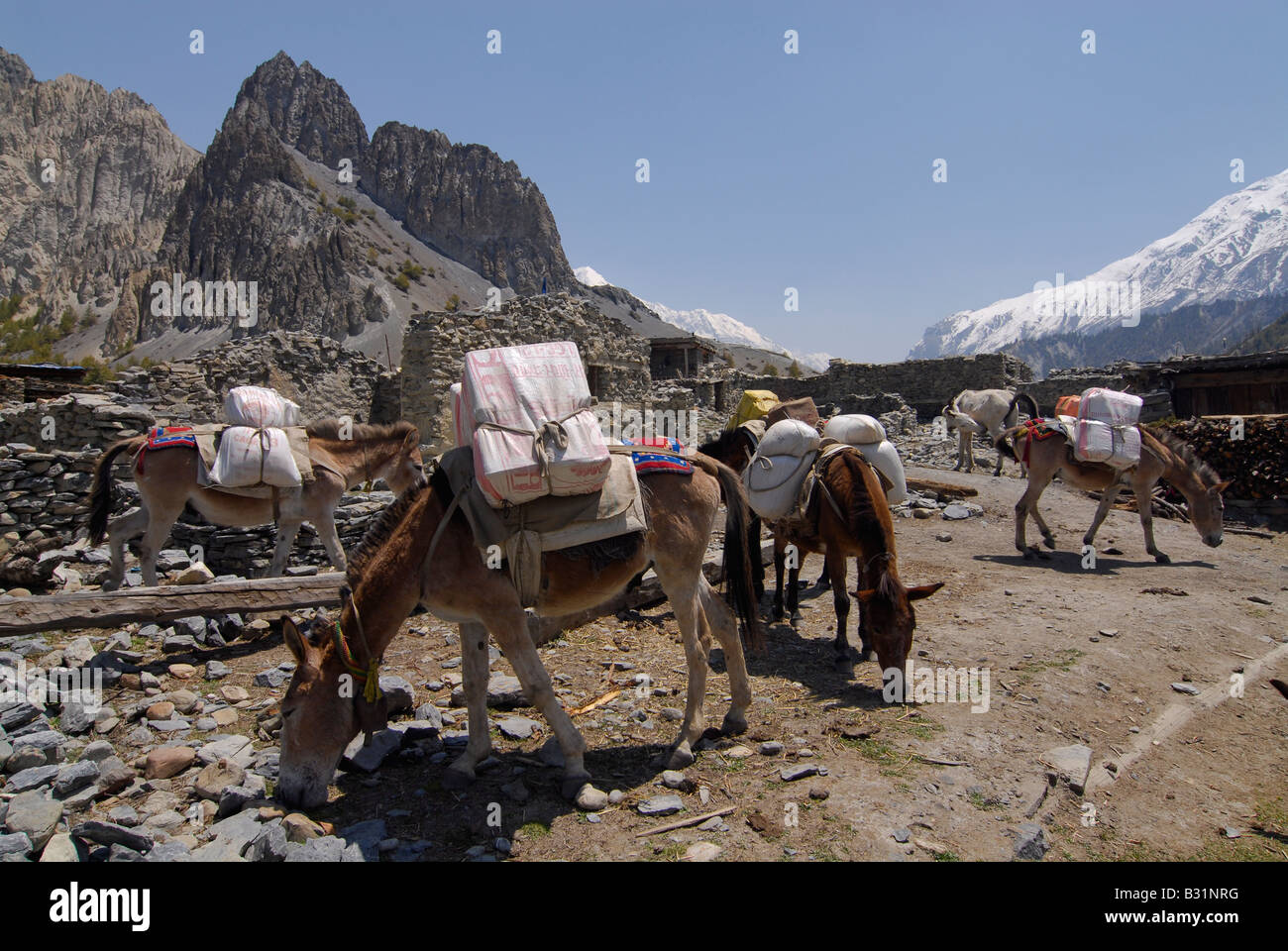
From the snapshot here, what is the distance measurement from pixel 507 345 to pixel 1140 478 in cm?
1230

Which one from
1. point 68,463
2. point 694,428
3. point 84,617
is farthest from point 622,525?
point 694,428

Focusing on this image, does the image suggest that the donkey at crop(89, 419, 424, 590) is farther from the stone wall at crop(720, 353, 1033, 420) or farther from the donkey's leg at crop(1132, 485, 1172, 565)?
the stone wall at crop(720, 353, 1033, 420)

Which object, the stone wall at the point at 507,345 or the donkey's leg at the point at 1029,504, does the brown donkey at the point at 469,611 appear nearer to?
the donkey's leg at the point at 1029,504

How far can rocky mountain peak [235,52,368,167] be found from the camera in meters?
112

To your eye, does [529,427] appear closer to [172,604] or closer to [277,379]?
[172,604]

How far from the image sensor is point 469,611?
12.5ft

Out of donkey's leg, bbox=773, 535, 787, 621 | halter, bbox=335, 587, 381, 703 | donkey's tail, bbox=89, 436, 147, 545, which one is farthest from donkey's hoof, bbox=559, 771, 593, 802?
donkey's tail, bbox=89, 436, 147, 545

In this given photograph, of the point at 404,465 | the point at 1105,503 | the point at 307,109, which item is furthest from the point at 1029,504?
the point at 307,109

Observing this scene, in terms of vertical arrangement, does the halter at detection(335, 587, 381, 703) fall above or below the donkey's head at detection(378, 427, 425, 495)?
below

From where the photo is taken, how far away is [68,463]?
31.6ft

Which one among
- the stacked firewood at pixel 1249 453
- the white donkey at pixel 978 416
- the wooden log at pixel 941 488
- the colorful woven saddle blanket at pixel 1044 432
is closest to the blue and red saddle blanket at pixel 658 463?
the colorful woven saddle blanket at pixel 1044 432

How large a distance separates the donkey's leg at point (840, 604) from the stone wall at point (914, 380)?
2504 cm

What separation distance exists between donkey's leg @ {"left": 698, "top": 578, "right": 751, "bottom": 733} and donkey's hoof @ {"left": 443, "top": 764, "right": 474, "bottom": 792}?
1.70 m

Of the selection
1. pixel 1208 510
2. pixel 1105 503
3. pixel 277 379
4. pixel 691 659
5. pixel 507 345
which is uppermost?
pixel 507 345
